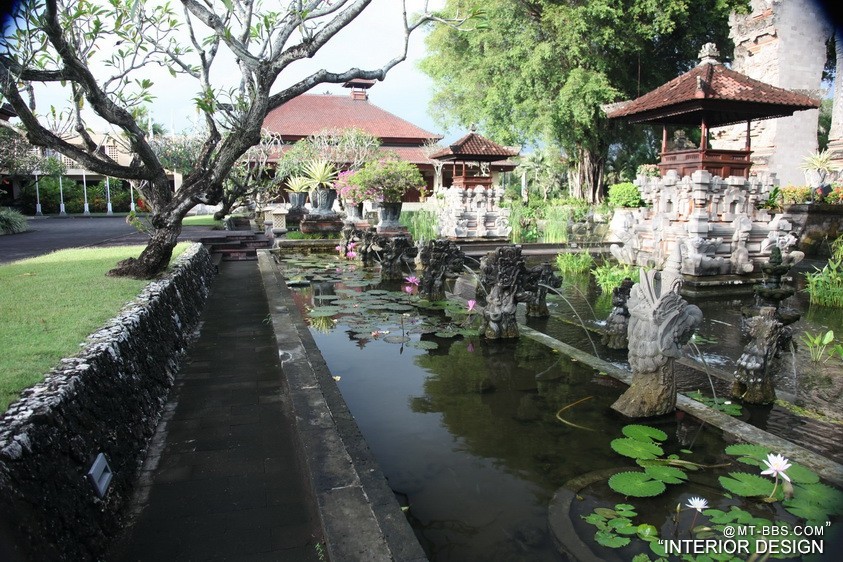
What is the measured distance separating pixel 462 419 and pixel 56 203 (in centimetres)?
3785

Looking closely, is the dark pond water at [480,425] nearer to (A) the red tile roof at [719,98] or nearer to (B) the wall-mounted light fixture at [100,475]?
(B) the wall-mounted light fixture at [100,475]

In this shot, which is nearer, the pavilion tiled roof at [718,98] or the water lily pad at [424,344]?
the water lily pad at [424,344]

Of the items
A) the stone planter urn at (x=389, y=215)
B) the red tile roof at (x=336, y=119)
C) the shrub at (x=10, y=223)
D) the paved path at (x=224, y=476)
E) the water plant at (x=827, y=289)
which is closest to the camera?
the paved path at (x=224, y=476)

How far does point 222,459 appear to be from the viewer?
3373 mm

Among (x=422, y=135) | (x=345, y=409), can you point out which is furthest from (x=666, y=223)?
(x=422, y=135)

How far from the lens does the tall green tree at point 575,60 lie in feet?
67.4

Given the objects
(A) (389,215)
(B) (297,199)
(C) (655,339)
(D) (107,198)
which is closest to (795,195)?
(A) (389,215)

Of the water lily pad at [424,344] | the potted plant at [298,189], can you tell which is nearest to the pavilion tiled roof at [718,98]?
the water lily pad at [424,344]

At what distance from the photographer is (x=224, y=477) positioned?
10.4 ft

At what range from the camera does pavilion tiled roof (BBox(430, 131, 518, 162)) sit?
18188mm

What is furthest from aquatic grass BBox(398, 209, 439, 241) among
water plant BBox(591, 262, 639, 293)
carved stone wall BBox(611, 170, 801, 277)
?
water plant BBox(591, 262, 639, 293)

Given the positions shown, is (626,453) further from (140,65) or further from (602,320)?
(140,65)

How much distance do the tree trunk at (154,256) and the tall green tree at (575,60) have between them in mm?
16790

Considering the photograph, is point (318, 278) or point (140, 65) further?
point (318, 278)
